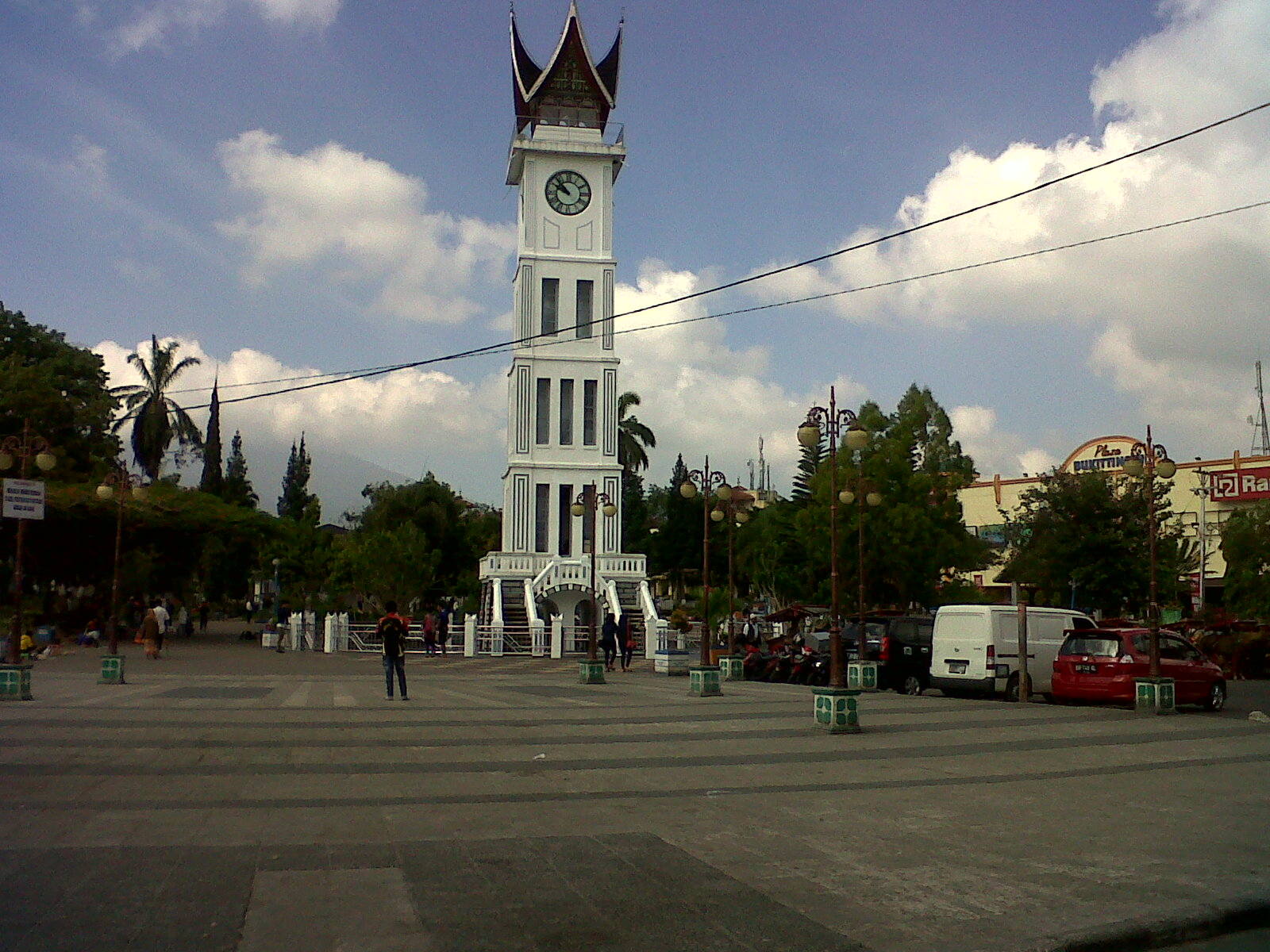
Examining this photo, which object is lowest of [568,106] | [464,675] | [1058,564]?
[464,675]

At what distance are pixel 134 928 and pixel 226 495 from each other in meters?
76.0

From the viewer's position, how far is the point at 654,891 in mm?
6680

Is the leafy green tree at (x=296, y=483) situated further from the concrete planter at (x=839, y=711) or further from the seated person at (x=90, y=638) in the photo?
the concrete planter at (x=839, y=711)

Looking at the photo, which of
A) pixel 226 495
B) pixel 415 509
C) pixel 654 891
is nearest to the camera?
pixel 654 891

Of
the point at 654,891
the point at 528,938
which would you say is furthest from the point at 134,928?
the point at 654,891

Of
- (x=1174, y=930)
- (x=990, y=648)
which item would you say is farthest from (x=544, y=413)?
Result: (x=1174, y=930)

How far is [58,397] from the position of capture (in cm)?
4525

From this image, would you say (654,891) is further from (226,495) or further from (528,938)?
(226,495)

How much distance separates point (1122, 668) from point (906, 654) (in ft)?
18.6

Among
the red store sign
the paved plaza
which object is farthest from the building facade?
the paved plaza

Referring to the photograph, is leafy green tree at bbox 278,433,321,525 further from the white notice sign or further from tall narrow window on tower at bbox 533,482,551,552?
the white notice sign

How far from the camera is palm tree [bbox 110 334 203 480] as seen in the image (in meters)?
59.8

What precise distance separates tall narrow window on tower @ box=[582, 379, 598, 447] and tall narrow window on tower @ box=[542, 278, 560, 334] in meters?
3.19

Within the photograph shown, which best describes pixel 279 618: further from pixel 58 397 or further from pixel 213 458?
pixel 213 458
